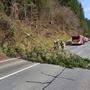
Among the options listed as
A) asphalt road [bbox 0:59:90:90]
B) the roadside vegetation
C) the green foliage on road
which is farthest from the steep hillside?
asphalt road [bbox 0:59:90:90]

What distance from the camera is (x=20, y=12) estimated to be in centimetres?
4844

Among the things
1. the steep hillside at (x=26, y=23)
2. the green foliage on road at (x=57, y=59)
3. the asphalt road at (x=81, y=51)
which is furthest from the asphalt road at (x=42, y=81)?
the asphalt road at (x=81, y=51)

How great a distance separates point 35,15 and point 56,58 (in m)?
28.8

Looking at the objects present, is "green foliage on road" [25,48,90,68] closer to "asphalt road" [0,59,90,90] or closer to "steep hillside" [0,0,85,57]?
"steep hillside" [0,0,85,57]

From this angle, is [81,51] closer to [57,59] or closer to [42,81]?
[57,59]

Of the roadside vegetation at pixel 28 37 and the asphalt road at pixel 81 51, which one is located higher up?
the roadside vegetation at pixel 28 37

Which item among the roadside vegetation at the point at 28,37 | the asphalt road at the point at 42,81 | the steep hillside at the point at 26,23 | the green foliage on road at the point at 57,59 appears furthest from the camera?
the steep hillside at the point at 26,23

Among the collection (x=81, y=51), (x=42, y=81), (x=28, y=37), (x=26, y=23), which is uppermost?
(x=26, y=23)

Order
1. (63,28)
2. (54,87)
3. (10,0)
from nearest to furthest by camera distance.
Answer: (54,87)
(10,0)
(63,28)

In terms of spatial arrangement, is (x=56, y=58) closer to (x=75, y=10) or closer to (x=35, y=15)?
(x=35, y=15)

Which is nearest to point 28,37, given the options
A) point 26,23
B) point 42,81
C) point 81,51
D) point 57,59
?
point 81,51

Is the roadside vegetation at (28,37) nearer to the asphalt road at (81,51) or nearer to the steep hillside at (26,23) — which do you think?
the steep hillside at (26,23)

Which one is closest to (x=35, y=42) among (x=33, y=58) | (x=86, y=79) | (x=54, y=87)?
(x=33, y=58)

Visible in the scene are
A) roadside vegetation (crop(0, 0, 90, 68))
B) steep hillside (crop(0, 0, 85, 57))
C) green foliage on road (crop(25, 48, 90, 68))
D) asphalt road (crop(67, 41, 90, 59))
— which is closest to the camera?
green foliage on road (crop(25, 48, 90, 68))
